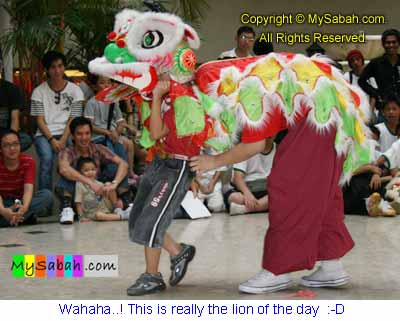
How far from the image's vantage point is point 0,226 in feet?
22.4

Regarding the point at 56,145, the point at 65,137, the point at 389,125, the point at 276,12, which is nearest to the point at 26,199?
the point at 56,145

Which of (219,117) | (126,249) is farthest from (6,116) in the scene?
(219,117)

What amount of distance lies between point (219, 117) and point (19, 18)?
4.54m

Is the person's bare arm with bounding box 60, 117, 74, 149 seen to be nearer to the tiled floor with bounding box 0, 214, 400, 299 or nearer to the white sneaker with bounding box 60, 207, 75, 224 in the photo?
the white sneaker with bounding box 60, 207, 75, 224

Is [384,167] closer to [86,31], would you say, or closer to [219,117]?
[86,31]

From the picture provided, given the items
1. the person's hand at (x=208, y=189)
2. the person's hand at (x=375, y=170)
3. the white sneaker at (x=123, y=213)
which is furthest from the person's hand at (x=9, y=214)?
the person's hand at (x=375, y=170)

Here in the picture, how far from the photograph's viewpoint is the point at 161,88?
4.21 metres

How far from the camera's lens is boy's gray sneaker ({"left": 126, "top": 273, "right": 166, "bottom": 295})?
14.3 ft

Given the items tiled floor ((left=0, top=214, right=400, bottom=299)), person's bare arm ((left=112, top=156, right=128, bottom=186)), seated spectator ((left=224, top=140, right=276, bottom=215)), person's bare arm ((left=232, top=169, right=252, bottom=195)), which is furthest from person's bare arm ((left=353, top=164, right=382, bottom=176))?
person's bare arm ((left=112, top=156, right=128, bottom=186))

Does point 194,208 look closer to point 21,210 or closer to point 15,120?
point 21,210

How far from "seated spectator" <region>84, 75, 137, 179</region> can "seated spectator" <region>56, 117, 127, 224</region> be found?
0.97 feet

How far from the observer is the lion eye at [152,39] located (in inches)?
165

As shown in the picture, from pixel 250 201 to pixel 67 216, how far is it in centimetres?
129

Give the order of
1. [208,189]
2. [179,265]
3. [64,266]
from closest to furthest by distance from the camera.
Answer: [179,265], [64,266], [208,189]
